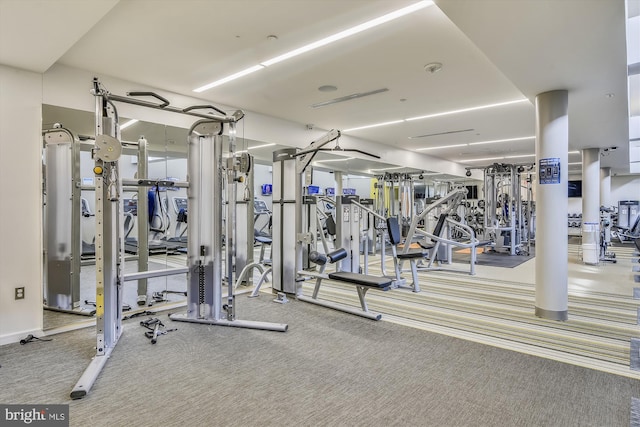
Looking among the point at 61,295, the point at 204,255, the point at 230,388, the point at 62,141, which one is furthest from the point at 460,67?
the point at 61,295

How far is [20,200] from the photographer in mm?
3264

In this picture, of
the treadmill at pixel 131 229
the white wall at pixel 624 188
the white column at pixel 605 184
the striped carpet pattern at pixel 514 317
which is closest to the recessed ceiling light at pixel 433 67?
the striped carpet pattern at pixel 514 317

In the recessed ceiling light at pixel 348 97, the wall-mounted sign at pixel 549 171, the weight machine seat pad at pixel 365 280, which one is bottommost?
the weight machine seat pad at pixel 365 280

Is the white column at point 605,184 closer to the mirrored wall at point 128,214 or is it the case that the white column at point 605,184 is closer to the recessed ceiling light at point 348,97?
the recessed ceiling light at point 348,97

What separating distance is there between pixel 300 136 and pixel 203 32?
3.53 m

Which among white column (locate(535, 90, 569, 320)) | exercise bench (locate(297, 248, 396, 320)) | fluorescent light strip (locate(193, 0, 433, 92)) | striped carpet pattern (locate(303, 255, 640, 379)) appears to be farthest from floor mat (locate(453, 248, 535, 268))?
fluorescent light strip (locate(193, 0, 433, 92))

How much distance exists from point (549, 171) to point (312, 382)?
314 cm

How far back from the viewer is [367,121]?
6453 mm

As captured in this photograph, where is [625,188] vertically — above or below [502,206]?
above

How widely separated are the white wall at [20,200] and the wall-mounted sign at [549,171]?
5009 mm

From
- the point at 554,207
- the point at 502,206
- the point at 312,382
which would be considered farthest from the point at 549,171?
the point at 502,206

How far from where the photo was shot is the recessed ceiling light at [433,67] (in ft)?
12.6

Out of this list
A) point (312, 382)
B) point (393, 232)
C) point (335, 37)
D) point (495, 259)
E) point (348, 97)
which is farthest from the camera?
point (495, 259)

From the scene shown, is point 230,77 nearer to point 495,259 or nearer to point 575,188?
point 495,259
